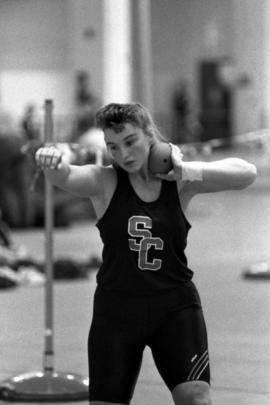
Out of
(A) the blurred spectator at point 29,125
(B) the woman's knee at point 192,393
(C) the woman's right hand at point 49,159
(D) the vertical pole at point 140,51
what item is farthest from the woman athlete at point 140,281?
(D) the vertical pole at point 140,51

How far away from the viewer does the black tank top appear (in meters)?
4.48

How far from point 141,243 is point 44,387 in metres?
2.31

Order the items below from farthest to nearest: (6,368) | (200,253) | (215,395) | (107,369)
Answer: (200,253) < (6,368) < (215,395) < (107,369)

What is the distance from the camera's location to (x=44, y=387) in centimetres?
653

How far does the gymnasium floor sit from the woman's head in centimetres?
223

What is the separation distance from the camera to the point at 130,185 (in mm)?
4570

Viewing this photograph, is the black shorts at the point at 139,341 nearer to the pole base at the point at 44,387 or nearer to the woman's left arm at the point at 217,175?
the woman's left arm at the point at 217,175

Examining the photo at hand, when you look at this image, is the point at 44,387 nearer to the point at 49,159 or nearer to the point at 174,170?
the point at 49,159

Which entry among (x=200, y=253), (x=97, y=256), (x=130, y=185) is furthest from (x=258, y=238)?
(x=130, y=185)

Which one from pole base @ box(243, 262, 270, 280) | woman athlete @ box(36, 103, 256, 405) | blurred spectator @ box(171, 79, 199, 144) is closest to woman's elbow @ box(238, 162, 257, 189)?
woman athlete @ box(36, 103, 256, 405)

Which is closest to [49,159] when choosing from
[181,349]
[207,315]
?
[181,349]

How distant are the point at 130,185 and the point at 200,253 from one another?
8.95 metres

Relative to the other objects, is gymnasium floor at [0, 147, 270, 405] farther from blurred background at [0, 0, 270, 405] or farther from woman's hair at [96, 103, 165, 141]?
woman's hair at [96, 103, 165, 141]

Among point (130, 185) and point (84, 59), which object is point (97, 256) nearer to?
point (130, 185)
